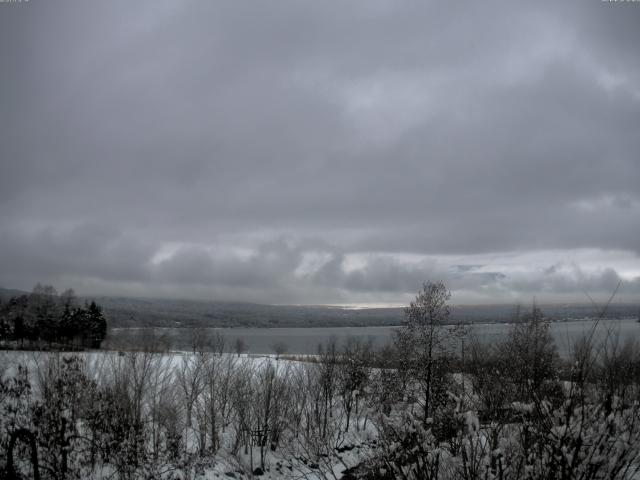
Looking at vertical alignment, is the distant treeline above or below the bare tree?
below

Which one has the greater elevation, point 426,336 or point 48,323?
point 426,336

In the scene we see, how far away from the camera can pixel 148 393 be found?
30.0 m

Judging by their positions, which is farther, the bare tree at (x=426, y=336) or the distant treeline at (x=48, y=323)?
the distant treeline at (x=48, y=323)

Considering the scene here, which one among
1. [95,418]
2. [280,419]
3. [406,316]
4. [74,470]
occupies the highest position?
[406,316]

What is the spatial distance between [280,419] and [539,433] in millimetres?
26995

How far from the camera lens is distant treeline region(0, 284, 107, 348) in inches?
2827

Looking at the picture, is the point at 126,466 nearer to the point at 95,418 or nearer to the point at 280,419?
the point at 95,418

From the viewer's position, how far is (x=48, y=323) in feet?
264

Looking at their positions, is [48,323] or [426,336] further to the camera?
[48,323]

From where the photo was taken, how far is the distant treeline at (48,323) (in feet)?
236

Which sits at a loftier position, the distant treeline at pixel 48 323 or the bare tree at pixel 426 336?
the bare tree at pixel 426 336

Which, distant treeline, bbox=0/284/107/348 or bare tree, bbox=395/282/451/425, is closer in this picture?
bare tree, bbox=395/282/451/425

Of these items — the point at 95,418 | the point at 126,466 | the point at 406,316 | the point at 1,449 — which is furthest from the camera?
the point at 406,316

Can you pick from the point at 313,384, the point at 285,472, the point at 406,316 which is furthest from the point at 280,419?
the point at 406,316
